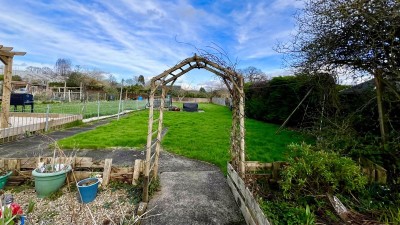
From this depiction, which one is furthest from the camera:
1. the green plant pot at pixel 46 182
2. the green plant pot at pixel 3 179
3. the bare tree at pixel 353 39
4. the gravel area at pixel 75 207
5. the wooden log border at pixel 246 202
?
the bare tree at pixel 353 39

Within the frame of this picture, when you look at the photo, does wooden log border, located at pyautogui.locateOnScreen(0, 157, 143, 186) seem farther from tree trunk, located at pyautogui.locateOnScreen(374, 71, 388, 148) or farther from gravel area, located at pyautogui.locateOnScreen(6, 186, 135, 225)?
tree trunk, located at pyautogui.locateOnScreen(374, 71, 388, 148)

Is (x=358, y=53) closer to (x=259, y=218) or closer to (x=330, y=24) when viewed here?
(x=330, y=24)

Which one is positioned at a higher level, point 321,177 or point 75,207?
point 321,177

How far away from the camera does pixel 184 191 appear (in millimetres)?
3723

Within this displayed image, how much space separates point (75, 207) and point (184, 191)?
1725 mm

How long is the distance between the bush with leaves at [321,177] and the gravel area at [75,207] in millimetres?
2373

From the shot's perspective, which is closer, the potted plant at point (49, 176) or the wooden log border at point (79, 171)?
the potted plant at point (49, 176)

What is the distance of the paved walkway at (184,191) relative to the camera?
114 inches

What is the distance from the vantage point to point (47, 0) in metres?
7.38

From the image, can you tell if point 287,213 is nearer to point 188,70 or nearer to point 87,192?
point 188,70

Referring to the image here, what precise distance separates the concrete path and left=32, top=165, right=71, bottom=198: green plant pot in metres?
1.63

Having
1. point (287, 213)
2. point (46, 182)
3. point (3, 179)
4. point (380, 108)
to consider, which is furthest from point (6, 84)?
point (380, 108)

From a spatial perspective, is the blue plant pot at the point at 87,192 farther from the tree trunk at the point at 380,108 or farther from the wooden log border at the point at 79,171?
the tree trunk at the point at 380,108

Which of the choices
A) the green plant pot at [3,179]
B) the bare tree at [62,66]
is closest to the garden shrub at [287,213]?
the green plant pot at [3,179]
